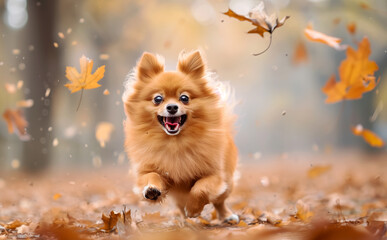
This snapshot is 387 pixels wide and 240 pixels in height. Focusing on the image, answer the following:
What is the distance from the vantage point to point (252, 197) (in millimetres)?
4359

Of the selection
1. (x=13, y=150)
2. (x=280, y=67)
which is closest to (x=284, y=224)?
(x=280, y=67)

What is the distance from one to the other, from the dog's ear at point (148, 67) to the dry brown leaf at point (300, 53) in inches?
117

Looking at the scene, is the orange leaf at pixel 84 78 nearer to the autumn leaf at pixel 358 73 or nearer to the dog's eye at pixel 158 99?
the dog's eye at pixel 158 99

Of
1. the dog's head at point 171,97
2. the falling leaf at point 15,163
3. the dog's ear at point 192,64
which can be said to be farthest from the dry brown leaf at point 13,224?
the falling leaf at point 15,163

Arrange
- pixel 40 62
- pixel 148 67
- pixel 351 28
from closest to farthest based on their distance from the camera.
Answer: pixel 148 67 → pixel 40 62 → pixel 351 28

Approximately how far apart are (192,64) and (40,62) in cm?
213

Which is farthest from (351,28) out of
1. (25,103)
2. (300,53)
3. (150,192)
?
(25,103)

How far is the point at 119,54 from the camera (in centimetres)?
458

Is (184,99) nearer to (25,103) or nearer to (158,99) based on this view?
Result: (158,99)

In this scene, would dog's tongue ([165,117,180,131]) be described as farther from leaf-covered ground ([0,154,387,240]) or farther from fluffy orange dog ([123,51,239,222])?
leaf-covered ground ([0,154,387,240])

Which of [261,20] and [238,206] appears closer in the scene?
[261,20]

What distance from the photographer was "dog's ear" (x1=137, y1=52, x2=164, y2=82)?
2.58m

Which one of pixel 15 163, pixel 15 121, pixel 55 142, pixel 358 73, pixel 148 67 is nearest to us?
pixel 148 67

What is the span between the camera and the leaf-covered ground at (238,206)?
221cm
